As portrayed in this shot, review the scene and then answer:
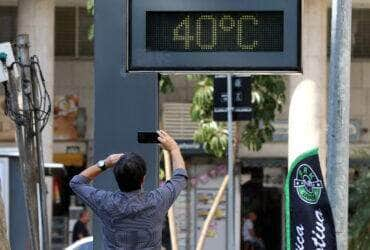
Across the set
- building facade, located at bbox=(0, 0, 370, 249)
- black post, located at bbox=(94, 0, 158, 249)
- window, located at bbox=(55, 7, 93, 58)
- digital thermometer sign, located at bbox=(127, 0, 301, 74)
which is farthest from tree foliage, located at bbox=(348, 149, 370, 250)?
window, located at bbox=(55, 7, 93, 58)

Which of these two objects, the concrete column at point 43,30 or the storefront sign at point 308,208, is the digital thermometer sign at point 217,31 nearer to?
the storefront sign at point 308,208

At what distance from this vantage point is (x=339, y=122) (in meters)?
10.3

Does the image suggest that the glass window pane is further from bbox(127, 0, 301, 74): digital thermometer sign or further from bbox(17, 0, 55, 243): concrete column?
bbox(127, 0, 301, 74): digital thermometer sign

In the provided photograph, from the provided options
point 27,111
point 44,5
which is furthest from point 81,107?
point 27,111

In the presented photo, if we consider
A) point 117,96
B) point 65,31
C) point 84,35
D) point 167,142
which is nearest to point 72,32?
point 65,31

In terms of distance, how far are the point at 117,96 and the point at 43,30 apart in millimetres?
14720

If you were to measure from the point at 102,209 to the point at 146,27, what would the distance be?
1708 millimetres

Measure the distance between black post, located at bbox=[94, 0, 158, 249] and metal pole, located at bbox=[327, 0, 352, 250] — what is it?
3.97 metres

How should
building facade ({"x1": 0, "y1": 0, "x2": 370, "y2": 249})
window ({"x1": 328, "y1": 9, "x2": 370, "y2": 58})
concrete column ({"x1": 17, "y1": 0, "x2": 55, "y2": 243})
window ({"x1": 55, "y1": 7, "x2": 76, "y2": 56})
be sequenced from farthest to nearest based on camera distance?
window ({"x1": 55, "y1": 7, "x2": 76, "y2": 56})
window ({"x1": 328, "y1": 9, "x2": 370, "y2": 58})
building facade ({"x1": 0, "y1": 0, "x2": 370, "y2": 249})
concrete column ({"x1": 17, "y1": 0, "x2": 55, "y2": 243})

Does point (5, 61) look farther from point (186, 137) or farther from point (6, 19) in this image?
point (6, 19)

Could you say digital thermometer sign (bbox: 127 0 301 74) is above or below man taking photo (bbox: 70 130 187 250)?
above

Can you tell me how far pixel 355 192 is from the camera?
15.2 metres

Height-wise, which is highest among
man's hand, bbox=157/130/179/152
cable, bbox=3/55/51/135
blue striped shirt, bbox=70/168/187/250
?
cable, bbox=3/55/51/135

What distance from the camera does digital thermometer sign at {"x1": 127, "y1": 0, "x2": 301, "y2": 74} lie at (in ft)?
21.3
